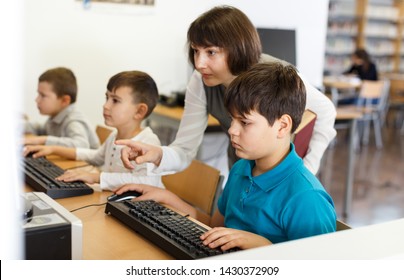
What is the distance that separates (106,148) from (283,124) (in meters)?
0.90

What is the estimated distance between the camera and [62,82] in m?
2.39

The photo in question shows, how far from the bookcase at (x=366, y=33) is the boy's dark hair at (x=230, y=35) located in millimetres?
6953

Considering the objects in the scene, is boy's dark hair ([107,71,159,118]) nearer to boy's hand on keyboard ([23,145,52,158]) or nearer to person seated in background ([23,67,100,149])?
boy's hand on keyboard ([23,145,52,158])

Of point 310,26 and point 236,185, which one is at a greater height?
point 310,26

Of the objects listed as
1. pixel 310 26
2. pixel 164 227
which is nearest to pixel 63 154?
pixel 164 227

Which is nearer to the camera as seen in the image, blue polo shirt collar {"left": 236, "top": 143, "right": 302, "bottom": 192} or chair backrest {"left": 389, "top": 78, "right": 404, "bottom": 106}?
blue polo shirt collar {"left": 236, "top": 143, "right": 302, "bottom": 192}

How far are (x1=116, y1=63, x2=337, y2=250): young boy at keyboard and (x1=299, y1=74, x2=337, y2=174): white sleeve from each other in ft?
1.44

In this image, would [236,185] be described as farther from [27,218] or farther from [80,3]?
[80,3]

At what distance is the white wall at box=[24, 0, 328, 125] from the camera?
2756 millimetres

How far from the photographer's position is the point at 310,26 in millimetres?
3955

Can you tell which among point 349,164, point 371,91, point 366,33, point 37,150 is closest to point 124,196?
point 37,150

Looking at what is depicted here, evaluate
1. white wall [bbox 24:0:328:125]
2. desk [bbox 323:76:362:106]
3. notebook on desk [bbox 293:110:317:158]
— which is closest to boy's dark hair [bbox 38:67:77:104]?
white wall [bbox 24:0:328:125]

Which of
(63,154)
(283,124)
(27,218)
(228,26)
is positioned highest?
(228,26)

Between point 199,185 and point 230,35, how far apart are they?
20.7 inches
